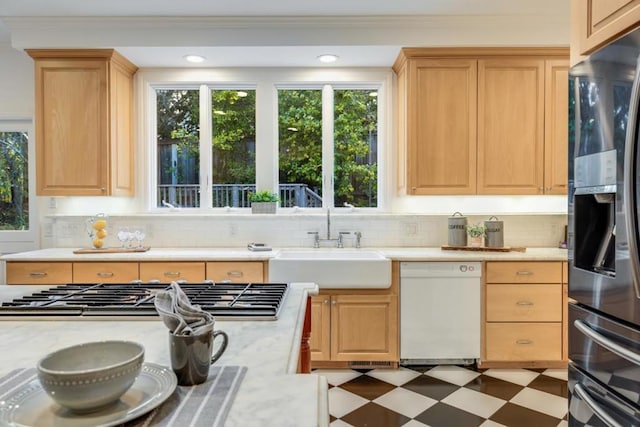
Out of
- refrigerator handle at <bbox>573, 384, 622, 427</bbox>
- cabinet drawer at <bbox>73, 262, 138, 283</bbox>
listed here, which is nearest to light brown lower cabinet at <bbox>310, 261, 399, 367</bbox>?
cabinet drawer at <bbox>73, 262, 138, 283</bbox>

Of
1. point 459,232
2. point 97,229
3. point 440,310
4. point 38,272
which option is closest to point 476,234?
point 459,232

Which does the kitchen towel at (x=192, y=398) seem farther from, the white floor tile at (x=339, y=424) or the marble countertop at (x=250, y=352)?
the white floor tile at (x=339, y=424)

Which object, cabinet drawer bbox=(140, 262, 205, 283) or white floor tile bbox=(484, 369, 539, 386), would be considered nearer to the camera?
white floor tile bbox=(484, 369, 539, 386)

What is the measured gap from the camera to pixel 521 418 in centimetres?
236

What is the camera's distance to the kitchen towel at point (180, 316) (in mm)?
835

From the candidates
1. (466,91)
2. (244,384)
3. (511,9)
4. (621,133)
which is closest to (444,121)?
(466,91)

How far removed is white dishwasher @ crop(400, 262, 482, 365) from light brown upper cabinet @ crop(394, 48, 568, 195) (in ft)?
2.16

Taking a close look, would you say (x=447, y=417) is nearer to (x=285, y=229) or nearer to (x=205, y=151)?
(x=285, y=229)

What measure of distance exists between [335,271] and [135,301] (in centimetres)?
168

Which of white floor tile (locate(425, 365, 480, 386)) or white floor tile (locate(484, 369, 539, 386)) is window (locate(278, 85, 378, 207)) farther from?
white floor tile (locate(484, 369, 539, 386))

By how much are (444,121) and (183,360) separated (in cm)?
293

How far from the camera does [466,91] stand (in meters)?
3.27

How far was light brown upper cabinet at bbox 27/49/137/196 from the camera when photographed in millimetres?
3262

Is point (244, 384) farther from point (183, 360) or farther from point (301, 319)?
point (301, 319)
